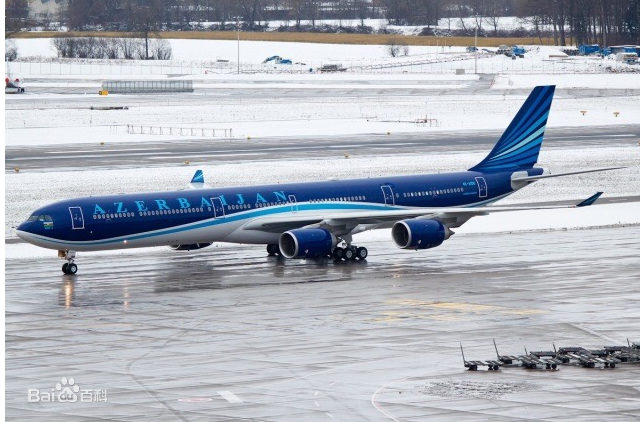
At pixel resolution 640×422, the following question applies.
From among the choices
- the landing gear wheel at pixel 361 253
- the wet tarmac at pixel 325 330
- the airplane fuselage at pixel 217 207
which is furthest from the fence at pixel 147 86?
the landing gear wheel at pixel 361 253

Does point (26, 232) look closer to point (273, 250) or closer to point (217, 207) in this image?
point (217, 207)

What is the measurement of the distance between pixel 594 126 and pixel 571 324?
83029 millimetres

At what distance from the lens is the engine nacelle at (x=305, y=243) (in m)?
50.7

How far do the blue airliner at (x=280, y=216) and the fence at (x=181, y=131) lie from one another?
185ft

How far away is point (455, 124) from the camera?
122 meters

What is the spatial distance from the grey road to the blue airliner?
34619 mm

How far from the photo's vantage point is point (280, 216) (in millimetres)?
52938

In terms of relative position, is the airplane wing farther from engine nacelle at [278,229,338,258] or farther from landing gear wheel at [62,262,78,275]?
landing gear wheel at [62,262,78,275]

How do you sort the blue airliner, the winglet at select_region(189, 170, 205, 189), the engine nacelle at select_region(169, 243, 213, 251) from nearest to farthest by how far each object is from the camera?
the blue airliner → the engine nacelle at select_region(169, 243, 213, 251) → the winglet at select_region(189, 170, 205, 189)

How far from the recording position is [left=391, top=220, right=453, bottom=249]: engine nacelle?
51.5m

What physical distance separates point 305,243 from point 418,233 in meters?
4.73

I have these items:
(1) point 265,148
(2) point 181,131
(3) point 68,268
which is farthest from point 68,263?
(2) point 181,131

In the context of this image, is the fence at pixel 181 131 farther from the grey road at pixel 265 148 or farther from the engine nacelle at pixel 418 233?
the engine nacelle at pixel 418 233

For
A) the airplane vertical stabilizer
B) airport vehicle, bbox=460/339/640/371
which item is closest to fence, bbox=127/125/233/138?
the airplane vertical stabilizer
